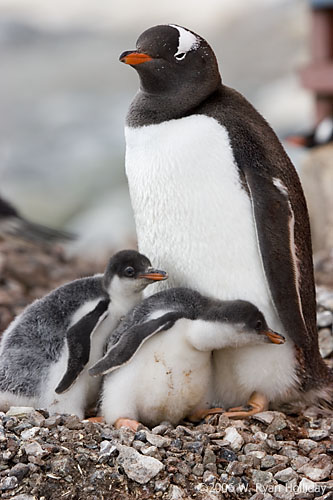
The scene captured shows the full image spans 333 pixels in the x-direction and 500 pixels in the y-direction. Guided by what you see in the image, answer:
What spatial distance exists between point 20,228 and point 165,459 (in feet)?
8.15

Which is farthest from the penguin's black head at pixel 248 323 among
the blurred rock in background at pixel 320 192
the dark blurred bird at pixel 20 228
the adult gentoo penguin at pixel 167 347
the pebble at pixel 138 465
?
the blurred rock in background at pixel 320 192

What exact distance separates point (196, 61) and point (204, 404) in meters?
0.98

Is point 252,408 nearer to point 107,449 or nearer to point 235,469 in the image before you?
point 235,469

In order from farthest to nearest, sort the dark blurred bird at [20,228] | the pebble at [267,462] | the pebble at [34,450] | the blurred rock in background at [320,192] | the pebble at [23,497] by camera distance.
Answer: the blurred rock in background at [320,192], the dark blurred bird at [20,228], the pebble at [267,462], the pebble at [34,450], the pebble at [23,497]

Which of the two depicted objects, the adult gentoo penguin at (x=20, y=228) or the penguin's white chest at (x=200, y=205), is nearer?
the penguin's white chest at (x=200, y=205)

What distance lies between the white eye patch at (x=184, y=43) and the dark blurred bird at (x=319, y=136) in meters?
3.55

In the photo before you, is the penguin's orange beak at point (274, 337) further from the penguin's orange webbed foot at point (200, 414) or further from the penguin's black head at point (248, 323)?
the penguin's orange webbed foot at point (200, 414)

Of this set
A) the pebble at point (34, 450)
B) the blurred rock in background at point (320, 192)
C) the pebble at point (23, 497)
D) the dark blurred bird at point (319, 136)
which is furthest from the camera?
the dark blurred bird at point (319, 136)

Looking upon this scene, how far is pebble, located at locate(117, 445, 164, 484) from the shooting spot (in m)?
2.10

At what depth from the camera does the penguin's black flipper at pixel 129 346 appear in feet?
7.56

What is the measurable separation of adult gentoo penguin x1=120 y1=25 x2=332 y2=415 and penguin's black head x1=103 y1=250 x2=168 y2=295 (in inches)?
3.8

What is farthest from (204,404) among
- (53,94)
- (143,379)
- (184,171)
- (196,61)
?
(53,94)

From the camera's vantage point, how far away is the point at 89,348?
2.38 metres

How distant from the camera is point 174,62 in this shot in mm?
2400
